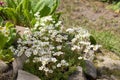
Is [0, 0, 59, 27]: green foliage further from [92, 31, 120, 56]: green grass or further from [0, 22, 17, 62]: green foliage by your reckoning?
[92, 31, 120, 56]: green grass

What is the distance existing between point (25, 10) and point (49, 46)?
1.04 m

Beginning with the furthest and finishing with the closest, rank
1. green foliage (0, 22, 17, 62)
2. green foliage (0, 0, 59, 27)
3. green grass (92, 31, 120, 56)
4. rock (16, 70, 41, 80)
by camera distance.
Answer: green grass (92, 31, 120, 56), green foliage (0, 0, 59, 27), green foliage (0, 22, 17, 62), rock (16, 70, 41, 80)

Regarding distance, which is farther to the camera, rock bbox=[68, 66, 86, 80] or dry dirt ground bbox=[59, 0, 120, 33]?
dry dirt ground bbox=[59, 0, 120, 33]

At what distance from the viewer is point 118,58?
6.27 meters

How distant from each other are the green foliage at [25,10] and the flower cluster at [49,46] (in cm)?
55

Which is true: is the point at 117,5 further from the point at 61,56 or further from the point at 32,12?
the point at 61,56

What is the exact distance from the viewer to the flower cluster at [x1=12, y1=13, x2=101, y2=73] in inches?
187

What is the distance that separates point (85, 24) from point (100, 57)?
3096 millimetres

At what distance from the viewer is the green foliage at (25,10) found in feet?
19.1

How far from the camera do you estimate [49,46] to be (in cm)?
492

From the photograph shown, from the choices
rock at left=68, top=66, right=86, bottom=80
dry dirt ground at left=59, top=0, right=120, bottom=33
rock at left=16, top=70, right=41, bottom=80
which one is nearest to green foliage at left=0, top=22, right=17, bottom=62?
rock at left=16, top=70, right=41, bottom=80

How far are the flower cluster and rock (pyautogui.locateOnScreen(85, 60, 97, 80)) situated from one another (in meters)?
0.30

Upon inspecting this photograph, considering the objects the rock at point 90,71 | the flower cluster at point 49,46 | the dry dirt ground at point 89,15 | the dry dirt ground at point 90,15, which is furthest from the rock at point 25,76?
the dry dirt ground at point 89,15

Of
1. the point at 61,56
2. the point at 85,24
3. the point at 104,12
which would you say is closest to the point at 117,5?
the point at 104,12
